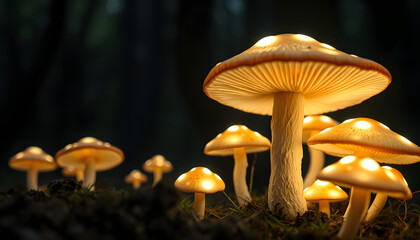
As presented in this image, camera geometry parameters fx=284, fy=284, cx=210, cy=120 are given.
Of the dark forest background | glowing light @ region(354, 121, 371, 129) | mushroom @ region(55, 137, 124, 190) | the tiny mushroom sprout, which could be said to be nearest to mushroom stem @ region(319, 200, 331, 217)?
glowing light @ region(354, 121, 371, 129)

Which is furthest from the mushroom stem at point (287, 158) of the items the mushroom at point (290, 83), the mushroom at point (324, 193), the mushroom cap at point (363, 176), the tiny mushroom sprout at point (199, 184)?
the mushroom cap at point (363, 176)

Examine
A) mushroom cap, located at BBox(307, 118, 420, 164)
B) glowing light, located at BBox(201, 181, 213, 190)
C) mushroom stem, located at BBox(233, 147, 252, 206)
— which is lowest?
mushroom stem, located at BBox(233, 147, 252, 206)

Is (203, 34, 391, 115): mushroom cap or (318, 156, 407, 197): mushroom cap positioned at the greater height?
(203, 34, 391, 115): mushroom cap

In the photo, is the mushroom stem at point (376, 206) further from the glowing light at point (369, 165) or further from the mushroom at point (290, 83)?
the glowing light at point (369, 165)

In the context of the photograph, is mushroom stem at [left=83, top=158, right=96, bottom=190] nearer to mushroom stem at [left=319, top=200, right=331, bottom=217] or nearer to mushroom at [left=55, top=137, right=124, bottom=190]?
mushroom at [left=55, top=137, right=124, bottom=190]

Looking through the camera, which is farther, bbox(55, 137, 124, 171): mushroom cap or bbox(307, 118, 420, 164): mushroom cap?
bbox(55, 137, 124, 171): mushroom cap

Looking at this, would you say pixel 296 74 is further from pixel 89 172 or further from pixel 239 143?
pixel 89 172

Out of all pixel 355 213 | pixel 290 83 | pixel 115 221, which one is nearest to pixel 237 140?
pixel 290 83
